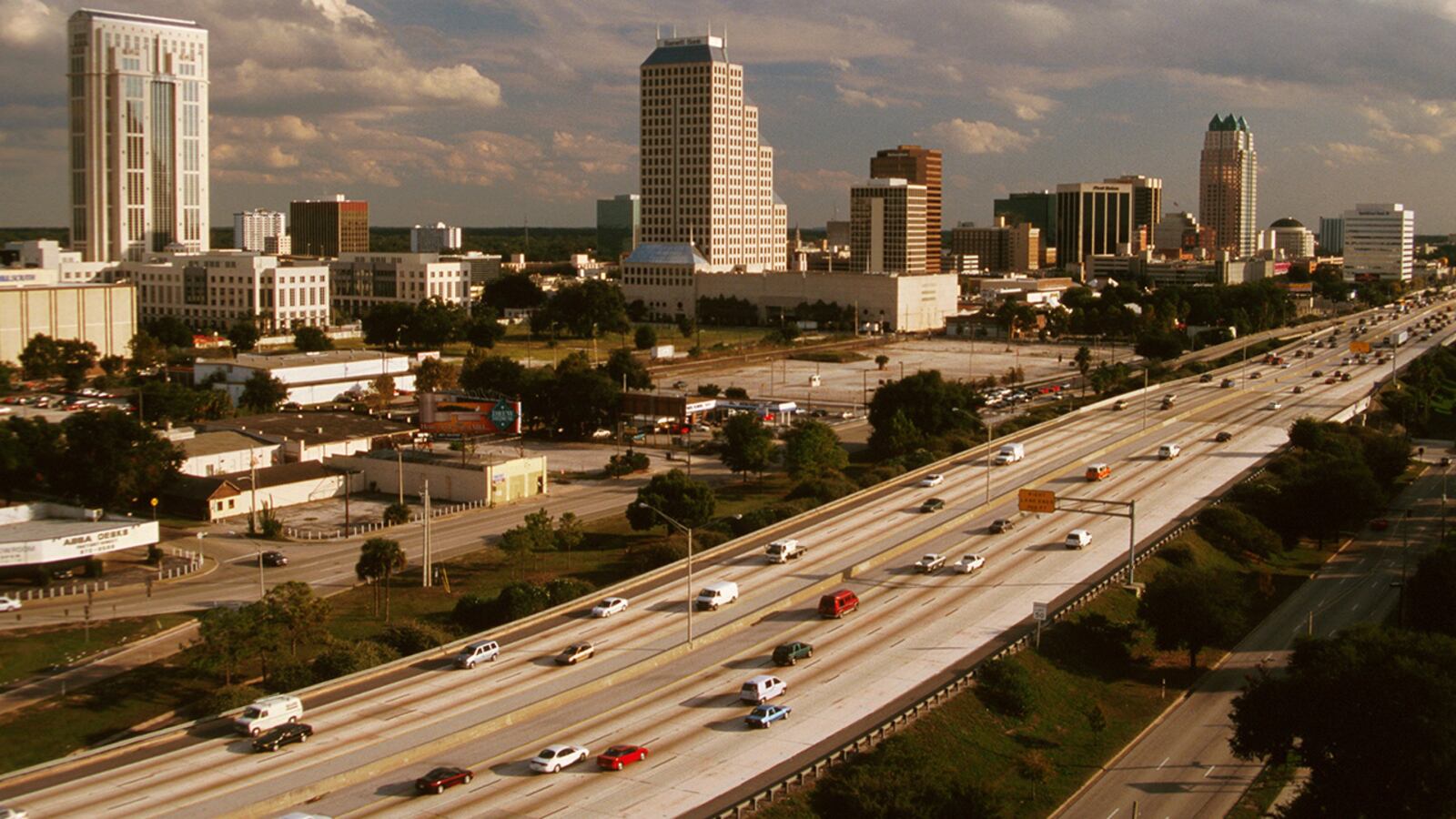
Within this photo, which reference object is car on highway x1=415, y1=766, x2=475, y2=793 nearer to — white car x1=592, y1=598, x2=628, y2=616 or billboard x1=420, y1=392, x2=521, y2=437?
white car x1=592, y1=598, x2=628, y2=616

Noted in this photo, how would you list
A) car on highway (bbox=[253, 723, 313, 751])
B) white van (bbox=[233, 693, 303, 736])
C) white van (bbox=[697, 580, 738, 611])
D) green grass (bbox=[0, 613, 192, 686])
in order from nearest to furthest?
car on highway (bbox=[253, 723, 313, 751]), white van (bbox=[233, 693, 303, 736]), green grass (bbox=[0, 613, 192, 686]), white van (bbox=[697, 580, 738, 611])

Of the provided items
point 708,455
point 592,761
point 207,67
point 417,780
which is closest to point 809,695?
point 592,761

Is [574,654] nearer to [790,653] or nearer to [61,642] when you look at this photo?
[790,653]

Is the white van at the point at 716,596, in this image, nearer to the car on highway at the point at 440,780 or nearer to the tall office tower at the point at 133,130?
the car on highway at the point at 440,780

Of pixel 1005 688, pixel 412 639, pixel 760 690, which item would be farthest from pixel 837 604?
pixel 412 639

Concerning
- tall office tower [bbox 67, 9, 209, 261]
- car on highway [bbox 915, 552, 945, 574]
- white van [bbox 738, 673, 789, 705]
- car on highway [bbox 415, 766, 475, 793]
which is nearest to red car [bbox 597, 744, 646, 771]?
car on highway [bbox 415, 766, 475, 793]
